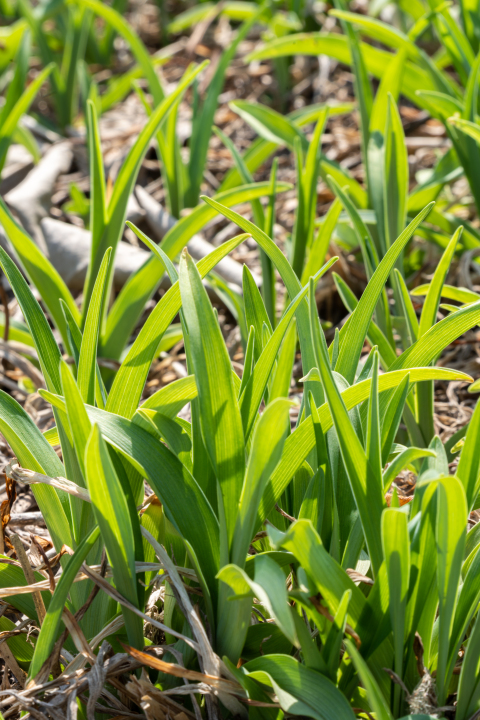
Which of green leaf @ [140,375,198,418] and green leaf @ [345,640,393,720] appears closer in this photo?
green leaf @ [345,640,393,720]

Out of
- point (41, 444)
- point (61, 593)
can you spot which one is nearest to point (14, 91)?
point (41, 444)

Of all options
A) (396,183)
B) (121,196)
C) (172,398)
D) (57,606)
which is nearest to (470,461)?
(172,398)

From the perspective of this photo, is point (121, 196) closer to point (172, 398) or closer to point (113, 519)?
point (172, 398)

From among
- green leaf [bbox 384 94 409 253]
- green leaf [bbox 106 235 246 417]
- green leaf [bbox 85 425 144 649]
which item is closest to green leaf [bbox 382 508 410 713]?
green leaf [bbox 85 425 144 649]

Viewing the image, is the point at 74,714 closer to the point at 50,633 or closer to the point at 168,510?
the point at 50,633

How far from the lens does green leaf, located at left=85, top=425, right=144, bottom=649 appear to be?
59 centimetres

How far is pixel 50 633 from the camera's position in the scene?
2.20 ft

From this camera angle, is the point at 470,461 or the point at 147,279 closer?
the point at 470,461

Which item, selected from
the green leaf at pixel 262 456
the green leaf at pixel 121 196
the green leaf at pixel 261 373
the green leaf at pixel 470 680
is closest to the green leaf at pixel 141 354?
the green leaf at pixel 261 373

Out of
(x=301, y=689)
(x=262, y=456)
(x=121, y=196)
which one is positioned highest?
(x=121, y=196)

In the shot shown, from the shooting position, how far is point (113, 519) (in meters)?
0.63

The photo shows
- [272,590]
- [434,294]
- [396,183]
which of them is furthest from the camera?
[396,183]

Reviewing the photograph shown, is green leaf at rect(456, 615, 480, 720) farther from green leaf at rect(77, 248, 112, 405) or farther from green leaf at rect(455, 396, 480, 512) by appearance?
green leaf at rect(77, 248, 112, 405)

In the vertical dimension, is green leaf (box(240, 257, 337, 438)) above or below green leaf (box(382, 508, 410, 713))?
above
